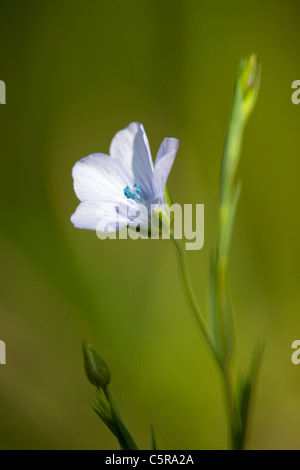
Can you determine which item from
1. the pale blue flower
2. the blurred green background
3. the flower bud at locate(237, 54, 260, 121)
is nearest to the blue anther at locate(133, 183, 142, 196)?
the pale blue flower

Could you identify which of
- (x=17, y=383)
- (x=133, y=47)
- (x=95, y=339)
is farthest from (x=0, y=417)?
(x=133, y=47)

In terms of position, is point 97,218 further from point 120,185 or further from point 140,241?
point 140,241

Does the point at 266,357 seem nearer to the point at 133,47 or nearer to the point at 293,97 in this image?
the point at 293,97

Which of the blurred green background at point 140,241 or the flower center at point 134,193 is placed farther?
the blurred green background at point 140,241

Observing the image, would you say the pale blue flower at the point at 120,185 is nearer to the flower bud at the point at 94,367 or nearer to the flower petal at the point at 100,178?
the flower petal at the point at 100,178

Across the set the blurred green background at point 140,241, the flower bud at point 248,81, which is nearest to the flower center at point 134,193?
the flower bud at point 248,81

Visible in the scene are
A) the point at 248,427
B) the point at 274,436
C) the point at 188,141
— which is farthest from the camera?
the point at 188,141

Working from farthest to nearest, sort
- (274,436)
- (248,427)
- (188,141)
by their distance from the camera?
A: (188,141) < (274,436) < (248,427)
